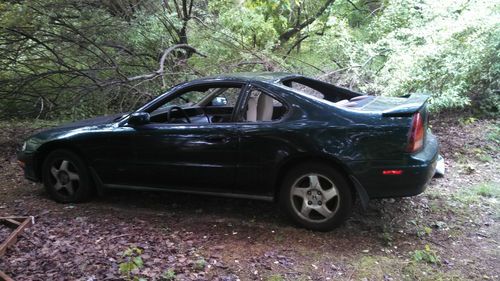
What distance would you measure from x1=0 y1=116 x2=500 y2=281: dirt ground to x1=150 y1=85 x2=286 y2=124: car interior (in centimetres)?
101

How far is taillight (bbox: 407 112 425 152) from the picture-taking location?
4.10 m

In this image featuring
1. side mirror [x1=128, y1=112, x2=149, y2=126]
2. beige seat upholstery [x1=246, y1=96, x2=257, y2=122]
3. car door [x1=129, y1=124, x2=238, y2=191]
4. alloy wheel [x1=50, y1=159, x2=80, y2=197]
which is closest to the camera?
car door [x1=129, y1=124, x2=238, y2=191]

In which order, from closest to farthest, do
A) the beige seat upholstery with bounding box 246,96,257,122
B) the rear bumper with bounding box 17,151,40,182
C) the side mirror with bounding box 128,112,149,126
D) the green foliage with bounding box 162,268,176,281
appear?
the green foliage with bounding box 162,268,176,281
the beige seat upholstery with bounding box 246,96,257,122
the side mirror with bounding box 128,112,149,126
the rear bumper with bounding box 17,151,40,182

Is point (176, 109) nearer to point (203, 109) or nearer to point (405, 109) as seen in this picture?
point (203, 109)

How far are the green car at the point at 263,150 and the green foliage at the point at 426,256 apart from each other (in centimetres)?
55

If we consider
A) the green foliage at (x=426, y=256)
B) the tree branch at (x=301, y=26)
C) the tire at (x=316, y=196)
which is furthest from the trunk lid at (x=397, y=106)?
the tree branch at (x=301, y=26)

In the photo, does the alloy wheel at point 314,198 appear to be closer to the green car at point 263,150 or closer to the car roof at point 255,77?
the green car at point 263,150

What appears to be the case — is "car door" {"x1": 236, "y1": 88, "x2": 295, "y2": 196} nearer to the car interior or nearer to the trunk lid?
the car interior

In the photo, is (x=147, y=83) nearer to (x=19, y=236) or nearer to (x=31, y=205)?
(x=31, y=205)

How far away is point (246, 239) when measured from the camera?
4.42 meters

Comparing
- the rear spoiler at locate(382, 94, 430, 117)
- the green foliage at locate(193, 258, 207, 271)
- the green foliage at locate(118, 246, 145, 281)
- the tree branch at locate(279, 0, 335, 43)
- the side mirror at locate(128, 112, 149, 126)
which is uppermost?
the tree branch at locate(279, 0, 335, 43)

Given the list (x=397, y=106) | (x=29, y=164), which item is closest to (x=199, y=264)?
(x=397, y=106)

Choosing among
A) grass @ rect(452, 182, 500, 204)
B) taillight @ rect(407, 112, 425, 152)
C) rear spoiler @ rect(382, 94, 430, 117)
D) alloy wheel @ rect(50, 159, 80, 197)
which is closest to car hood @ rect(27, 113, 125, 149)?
alloy wheel @ rect(50, 159, 80, 197)

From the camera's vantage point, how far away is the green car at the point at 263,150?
13.7 ft
